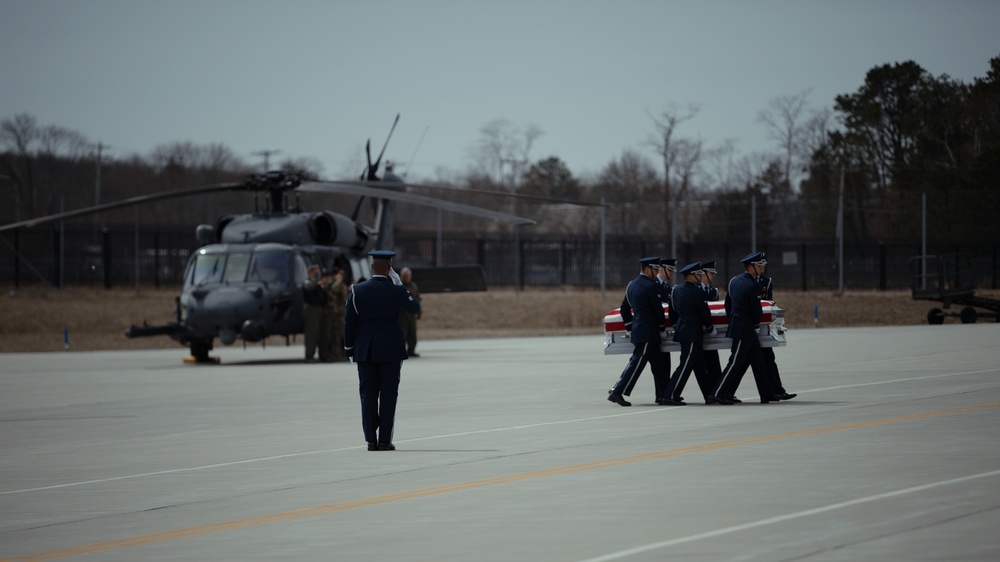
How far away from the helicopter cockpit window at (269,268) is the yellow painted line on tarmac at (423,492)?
17.7 m

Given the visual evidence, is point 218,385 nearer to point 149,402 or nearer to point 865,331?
point 149,402

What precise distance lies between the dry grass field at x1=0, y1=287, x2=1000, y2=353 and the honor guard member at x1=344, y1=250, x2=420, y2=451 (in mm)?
30187

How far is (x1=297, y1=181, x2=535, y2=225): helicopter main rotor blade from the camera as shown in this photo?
25.1 m

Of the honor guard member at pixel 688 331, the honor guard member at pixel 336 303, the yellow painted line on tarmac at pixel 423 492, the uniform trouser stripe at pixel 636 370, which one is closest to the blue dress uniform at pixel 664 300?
the honor guard member at pixel 688 331

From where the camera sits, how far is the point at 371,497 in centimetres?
989

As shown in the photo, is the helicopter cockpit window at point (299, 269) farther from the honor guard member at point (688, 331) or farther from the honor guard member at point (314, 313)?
the honor guard member at point (688, 331)

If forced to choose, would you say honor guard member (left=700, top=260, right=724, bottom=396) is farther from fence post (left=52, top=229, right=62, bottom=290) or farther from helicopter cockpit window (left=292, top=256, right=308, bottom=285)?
fence post (left=52, top=229, right=62, bottom=290)

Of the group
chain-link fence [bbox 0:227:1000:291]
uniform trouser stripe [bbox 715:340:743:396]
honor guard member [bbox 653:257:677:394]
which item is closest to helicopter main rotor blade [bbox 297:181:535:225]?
honor guard member [bbox 653:257:677:394]

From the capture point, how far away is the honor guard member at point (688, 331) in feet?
55.4

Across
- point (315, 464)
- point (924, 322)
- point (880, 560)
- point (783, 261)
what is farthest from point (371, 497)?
point (783, 261)

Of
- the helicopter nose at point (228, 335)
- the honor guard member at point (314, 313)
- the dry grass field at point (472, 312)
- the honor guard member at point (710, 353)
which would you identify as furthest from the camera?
the dry grass field at point (472, 312)

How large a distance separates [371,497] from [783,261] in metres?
48.5

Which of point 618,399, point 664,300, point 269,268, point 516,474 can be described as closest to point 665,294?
point 664,300

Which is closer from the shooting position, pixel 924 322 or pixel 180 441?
pixel 180 441
